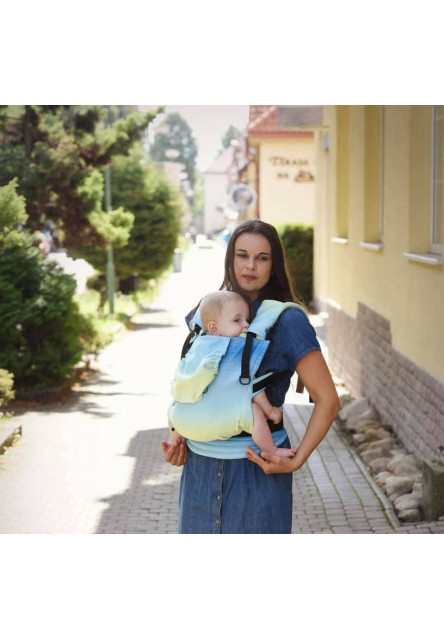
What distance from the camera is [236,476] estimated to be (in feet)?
9.75

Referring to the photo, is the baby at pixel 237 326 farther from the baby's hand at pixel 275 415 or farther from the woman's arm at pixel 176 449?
the woman's arm at pixel 176 449

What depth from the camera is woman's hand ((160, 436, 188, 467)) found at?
308 centimetres

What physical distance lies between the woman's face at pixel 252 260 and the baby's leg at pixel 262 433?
377 millimetres

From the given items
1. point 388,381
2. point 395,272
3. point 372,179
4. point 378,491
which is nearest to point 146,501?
point 378,491

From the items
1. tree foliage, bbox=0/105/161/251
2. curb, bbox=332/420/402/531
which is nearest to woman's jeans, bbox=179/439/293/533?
curb, bbox=332/420/402/531

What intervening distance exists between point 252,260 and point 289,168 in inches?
853

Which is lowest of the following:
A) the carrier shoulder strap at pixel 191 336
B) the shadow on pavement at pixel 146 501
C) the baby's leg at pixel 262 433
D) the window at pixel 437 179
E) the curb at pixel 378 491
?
the shadow on pavement at pixel 146 501

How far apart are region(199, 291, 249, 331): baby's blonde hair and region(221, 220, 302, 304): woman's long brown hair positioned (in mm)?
80

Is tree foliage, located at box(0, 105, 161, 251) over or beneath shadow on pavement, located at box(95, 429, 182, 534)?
over

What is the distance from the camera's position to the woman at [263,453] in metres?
2.89

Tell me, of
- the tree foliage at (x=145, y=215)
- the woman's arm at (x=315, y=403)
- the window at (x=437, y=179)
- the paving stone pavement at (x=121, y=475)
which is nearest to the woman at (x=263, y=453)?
the woman's arm at (x=315, y=403)

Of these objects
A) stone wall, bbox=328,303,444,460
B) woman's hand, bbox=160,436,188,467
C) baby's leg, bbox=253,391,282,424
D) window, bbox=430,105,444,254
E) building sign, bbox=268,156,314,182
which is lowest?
stone wall, bbox=328,303,444,460

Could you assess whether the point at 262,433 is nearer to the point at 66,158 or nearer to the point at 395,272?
the point at 395,272

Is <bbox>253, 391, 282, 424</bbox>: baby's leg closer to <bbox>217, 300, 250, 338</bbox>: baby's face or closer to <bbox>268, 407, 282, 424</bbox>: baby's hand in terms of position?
<bbox>268, 407, 282, 424</bbox>: baby's hand
